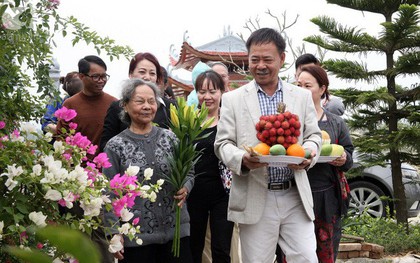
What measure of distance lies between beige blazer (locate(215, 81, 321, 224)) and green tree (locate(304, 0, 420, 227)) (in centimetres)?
771

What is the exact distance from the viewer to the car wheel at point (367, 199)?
10.9 meters

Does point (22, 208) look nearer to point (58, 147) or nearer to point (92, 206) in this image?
point (92, 206)

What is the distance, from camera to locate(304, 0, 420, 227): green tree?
37.6 feet

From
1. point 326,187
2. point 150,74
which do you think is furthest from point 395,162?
point 150,74

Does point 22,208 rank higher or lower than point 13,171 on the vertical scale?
lower

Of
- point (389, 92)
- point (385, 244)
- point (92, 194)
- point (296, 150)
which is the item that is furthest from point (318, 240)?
point (389, 92)

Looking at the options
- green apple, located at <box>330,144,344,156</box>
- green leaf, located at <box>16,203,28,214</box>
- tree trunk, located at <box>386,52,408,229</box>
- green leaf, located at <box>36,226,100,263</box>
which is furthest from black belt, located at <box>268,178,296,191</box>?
tree trunk, located at <box>386,52,408,229</box>

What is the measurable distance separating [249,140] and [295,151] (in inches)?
15.4

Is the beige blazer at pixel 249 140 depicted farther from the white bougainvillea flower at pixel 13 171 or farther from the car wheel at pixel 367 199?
the car wheel at pixel 367 199

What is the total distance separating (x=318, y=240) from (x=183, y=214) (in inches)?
42.5

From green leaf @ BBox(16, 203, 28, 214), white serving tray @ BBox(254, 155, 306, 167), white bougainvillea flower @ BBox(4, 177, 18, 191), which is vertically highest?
white serving tray @ BBox(254, 155, 306, 167)

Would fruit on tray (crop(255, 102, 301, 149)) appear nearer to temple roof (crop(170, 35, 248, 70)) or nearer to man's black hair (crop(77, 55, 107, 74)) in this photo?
man's black hair (crop(77, 55, 107, 74))

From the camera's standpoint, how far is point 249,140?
3791 millimetres

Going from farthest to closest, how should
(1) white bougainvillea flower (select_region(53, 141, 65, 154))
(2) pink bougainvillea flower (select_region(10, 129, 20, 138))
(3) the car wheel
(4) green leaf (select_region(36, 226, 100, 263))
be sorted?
(3) the car wheel < (1) white bougainvillea flower (select_region(53, 141, 65, 154)) < (2) pink bougainvillea flower (select_region(10, 129, 20, 138)) < (4) green leaf (select_region(36, 226, 100, 263))
